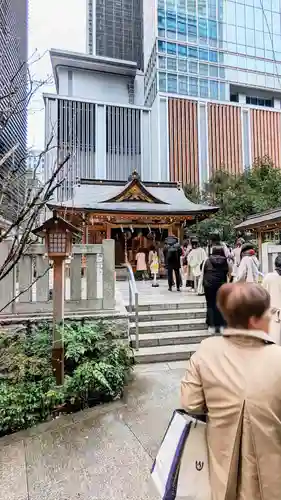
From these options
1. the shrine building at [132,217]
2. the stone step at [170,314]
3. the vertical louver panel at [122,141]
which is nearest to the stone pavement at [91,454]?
the stone step at [170,314]

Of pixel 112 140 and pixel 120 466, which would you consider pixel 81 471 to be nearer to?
pixel 120 466

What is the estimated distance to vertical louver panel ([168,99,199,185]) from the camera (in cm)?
3672

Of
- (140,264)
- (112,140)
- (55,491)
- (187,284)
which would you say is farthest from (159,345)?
(112,140)

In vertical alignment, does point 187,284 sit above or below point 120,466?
above

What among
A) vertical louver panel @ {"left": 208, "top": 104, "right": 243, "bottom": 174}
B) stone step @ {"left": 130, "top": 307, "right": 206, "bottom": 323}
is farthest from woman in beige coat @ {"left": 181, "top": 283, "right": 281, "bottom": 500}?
vertical louver panel @ {"left": 208, "top": 104, "right": 243, "bottom": 174}

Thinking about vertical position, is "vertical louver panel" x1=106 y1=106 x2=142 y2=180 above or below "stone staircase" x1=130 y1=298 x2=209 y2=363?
above

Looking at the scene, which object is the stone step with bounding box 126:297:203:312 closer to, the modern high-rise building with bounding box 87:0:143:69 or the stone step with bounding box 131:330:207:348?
the stone step with bounding box 131:330:207:348

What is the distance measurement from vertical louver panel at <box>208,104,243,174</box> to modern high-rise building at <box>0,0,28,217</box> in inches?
1392

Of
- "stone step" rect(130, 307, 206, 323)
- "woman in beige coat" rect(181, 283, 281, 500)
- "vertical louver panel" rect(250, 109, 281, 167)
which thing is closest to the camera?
"woman in beige coat" rect(181, 283, 281, 500)

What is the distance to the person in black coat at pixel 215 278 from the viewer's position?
5.38m

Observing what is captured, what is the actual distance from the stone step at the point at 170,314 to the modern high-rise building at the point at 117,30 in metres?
65.6

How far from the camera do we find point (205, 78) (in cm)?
4250

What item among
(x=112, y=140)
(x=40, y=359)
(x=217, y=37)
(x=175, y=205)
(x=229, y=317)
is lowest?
(x=40, y=359)

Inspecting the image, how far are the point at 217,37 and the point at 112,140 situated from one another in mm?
22281
